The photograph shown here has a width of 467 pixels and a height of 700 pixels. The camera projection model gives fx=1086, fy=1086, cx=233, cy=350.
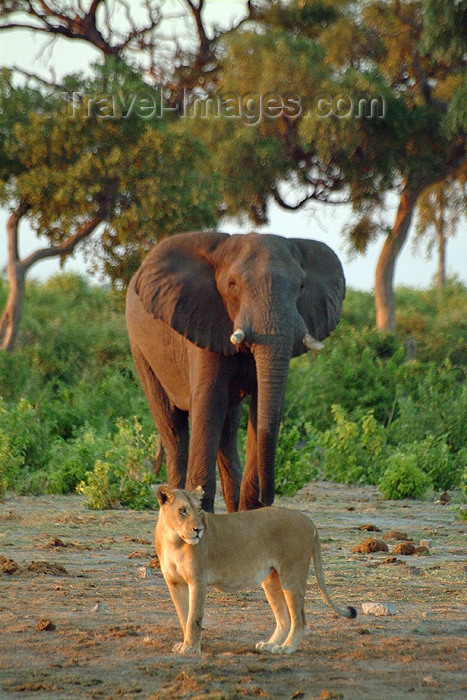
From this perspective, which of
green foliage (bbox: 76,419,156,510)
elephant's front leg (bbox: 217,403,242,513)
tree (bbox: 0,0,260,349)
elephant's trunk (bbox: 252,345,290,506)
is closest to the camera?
elephant's trunk (bbox: 252,345,290,506)

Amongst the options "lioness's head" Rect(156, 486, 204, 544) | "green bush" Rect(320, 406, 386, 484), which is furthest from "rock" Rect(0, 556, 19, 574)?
"green bush" Rect(320, 406, 386, 484)

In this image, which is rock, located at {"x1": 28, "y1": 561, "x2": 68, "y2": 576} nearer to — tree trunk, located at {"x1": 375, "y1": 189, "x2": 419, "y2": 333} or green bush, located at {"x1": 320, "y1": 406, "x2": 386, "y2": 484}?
green bush, located at {"x1": 320, "y1": 406, "x2": 386, "y2": 484}

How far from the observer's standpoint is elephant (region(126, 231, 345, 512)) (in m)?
6.82

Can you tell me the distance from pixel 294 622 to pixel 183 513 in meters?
0.72

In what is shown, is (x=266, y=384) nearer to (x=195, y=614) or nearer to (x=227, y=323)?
(x=227, y=323)

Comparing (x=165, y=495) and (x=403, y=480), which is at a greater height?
(x=165, y=495)

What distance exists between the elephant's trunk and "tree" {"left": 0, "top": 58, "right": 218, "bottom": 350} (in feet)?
50.0

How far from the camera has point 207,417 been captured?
7152 millimetres

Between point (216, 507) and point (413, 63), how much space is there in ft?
62.5

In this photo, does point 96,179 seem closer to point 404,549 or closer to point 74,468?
point 74,468

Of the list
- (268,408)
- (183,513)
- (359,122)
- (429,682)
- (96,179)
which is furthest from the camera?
(359,122)

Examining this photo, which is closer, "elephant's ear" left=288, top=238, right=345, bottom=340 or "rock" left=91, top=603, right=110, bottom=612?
"rock" left=91, top=603, right=110, bottom=612

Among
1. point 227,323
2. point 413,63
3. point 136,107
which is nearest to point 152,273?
point 227,323

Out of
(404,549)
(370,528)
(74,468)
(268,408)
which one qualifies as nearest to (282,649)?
(268,408)
